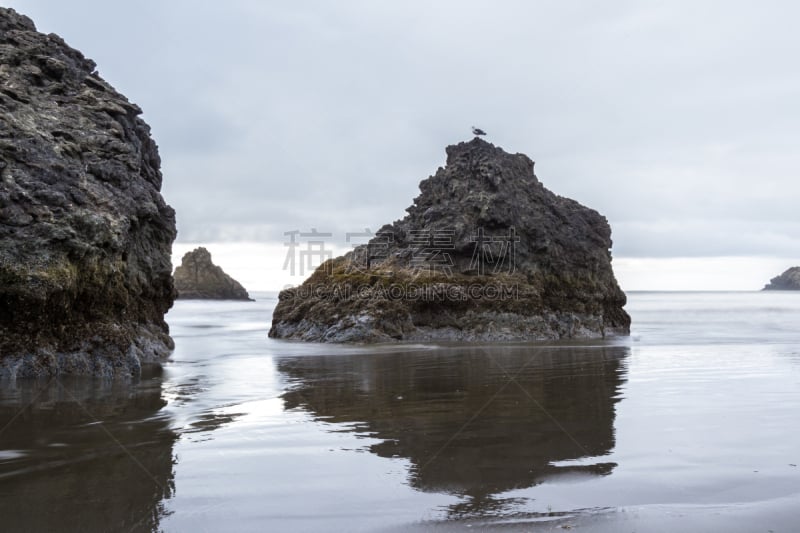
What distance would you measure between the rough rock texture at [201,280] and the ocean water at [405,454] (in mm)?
118425

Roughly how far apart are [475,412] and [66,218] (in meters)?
10.7

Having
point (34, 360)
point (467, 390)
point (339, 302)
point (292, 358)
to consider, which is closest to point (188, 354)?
point (292, 358)

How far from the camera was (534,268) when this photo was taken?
34.1 m

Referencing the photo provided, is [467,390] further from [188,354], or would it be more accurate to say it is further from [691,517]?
[188,354]

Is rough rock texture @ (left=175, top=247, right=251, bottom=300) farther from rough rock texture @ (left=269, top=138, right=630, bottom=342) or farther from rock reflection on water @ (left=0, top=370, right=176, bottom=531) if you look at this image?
rock reflection on water @ (left=0, top=370, right=176, bottom=531)

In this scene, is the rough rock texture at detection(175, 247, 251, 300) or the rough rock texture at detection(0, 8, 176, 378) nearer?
the rough rock texture at detection(0, 8, 176, 378)

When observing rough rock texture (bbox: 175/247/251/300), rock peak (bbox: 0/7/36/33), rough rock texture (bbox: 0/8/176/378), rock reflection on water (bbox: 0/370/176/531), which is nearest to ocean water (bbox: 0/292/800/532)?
rock reflection on water (bbox: 0/370/176/531)

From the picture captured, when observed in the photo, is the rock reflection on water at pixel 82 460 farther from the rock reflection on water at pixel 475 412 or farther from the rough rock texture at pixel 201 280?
the rough rock texture at pixel 201 280

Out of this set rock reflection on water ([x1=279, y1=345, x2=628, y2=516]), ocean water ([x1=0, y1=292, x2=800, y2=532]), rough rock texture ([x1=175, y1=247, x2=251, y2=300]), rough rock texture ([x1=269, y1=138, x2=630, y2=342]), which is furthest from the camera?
rough rock texture ([x1=175, y1=247, x2=251, y2=300])

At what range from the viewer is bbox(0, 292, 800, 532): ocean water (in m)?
5.33

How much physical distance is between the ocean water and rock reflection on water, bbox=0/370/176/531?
0.10 feet

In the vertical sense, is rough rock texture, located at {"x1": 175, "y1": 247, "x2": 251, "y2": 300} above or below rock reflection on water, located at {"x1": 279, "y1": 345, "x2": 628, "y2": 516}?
above

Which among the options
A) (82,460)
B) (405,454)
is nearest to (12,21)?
(82,460)

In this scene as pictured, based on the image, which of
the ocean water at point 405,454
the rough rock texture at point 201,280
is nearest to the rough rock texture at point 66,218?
the ocean water at point 405,454
